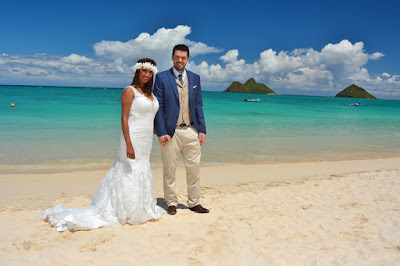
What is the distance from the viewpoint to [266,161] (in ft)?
31.2

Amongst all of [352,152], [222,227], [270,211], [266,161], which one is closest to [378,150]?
[352,152]

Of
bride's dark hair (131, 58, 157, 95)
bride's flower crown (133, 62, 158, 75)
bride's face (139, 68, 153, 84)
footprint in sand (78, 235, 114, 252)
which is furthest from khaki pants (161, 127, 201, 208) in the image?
footprint in sand (78, 235, 114, 252)

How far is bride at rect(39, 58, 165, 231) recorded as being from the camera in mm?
3850

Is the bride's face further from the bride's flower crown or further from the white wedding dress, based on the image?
the white wedding dress

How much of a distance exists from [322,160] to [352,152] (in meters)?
2.54

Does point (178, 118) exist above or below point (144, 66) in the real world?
below

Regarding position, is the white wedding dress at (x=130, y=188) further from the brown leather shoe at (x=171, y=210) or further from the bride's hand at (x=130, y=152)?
the brown leather shoe at (x=171, y=210)

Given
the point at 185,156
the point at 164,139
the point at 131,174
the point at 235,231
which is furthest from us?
the point at 185,156

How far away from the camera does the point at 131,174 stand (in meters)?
3.98

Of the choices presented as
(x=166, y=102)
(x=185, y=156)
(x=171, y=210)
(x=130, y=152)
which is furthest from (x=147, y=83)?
(x=171, y=210)

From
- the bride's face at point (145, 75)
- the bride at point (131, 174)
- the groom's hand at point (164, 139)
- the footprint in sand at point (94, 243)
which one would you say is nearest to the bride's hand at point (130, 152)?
the bride at point (131, 174)

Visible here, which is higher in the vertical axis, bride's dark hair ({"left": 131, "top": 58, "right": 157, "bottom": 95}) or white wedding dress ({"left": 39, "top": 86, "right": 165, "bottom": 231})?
bride's dark hair ({"left": 131, "top": 58, "right": 157, "bottom": 95})

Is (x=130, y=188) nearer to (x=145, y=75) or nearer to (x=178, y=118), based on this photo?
(x=178, y=118)

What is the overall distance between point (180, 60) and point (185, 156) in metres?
1.36
